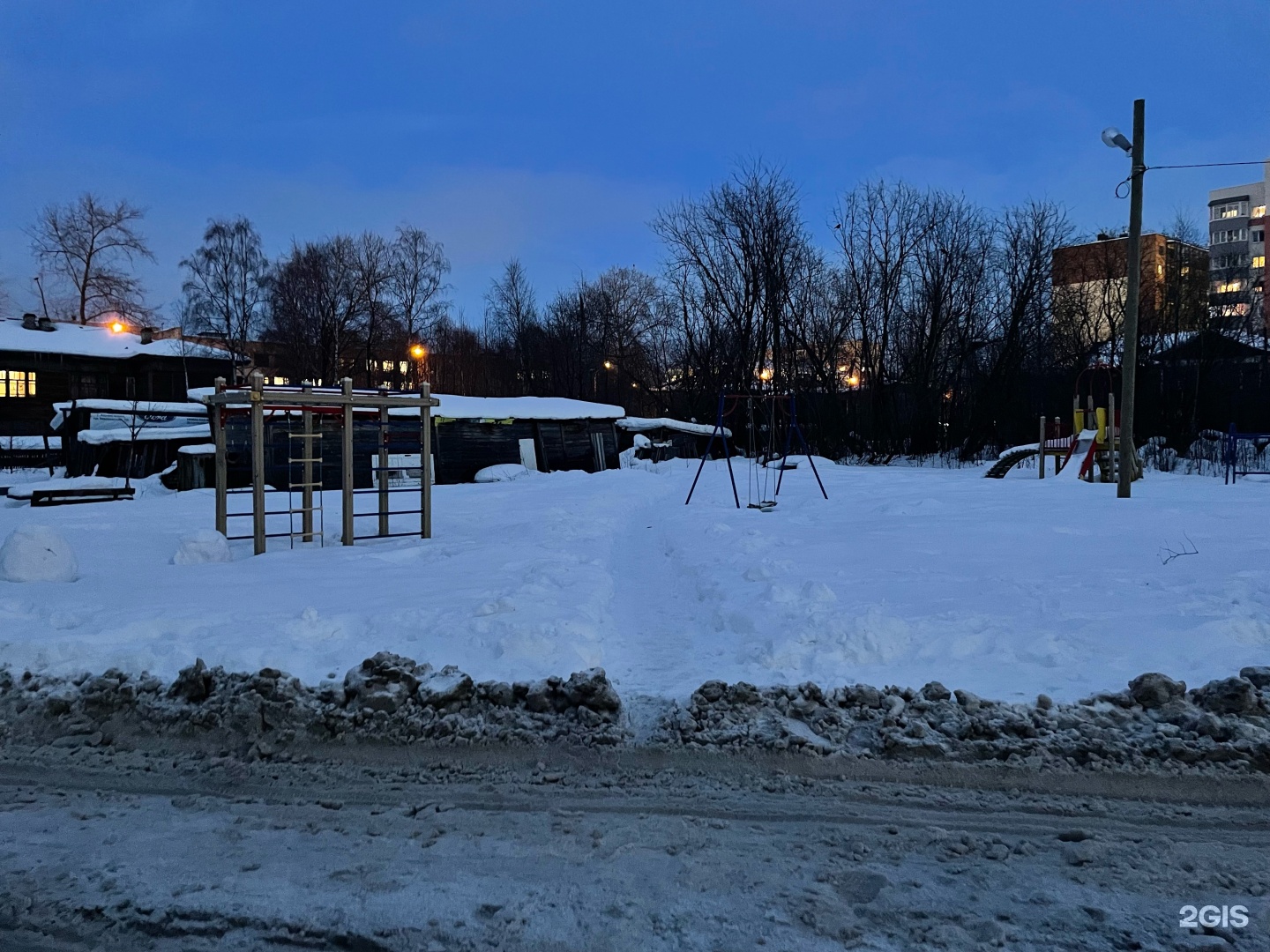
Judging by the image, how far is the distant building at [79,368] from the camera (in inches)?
1731

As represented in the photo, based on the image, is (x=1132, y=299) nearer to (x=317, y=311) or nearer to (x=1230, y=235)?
(x=317, y=311)

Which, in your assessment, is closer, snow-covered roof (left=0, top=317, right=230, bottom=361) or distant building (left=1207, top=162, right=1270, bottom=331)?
snow-covered roof (left=0, top=317, right=230, bottom=361)

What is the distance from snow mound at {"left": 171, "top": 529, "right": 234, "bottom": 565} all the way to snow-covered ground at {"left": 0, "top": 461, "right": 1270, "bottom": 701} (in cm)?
19

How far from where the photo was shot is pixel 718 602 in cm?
738

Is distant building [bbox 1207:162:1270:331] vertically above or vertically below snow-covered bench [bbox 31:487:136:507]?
above

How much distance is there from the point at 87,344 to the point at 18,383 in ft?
12.4

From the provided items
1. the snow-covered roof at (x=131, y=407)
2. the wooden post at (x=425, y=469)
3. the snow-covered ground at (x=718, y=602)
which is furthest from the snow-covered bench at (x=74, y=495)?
the wooden post at (x=425, y=469)

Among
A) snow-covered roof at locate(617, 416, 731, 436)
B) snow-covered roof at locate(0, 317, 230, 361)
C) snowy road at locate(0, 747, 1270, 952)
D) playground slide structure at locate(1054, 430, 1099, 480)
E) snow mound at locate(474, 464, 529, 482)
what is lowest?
snowy road at locate(0, 747, 1270, 952)

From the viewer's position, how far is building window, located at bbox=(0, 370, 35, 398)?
145 feet

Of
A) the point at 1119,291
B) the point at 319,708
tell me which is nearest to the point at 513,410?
the point at 319,708

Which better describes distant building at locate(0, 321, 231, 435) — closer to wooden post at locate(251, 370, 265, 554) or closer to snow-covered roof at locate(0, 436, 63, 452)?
snow-covered roof at locate(0, 436, 63, 452)

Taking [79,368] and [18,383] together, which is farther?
[79,368]

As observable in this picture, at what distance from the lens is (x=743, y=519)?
13.5 metres

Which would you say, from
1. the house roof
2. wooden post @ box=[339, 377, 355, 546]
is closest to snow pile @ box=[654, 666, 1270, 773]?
wooden post @ box=[339, 377, 355, 546]
